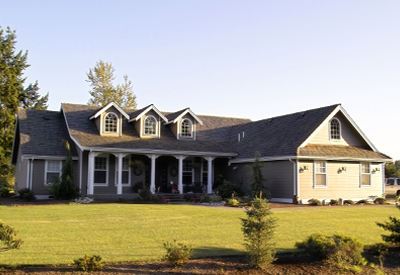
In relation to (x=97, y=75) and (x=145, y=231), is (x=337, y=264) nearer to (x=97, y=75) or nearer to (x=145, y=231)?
(x=145, y=231)

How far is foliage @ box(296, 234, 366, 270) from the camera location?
10984mm

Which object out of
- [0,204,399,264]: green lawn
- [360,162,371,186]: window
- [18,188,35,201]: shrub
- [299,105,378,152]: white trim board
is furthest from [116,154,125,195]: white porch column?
[360,162,371,186]: window

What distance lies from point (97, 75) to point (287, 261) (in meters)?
49.2

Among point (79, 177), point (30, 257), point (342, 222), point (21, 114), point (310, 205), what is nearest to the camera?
point (30, 257)

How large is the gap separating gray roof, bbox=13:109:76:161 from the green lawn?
760cm

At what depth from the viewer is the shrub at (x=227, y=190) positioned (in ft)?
99.3

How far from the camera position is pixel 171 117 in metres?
34.8

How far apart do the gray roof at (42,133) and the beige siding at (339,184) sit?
14091mm

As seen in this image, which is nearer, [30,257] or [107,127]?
[30,257]

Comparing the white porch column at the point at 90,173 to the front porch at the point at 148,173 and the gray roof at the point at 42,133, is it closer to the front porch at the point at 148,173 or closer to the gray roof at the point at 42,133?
the front porch at the point at 148,173

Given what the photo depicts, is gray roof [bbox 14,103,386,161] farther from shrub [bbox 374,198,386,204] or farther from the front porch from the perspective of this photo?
shrub [bbox 374,198,386,204]

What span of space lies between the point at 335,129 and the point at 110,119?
14141 mm

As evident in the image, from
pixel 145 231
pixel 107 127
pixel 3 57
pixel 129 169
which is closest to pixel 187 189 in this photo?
pixel 129 169

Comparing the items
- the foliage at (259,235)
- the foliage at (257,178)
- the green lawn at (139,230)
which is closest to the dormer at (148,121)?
the foliage at (257,178)
